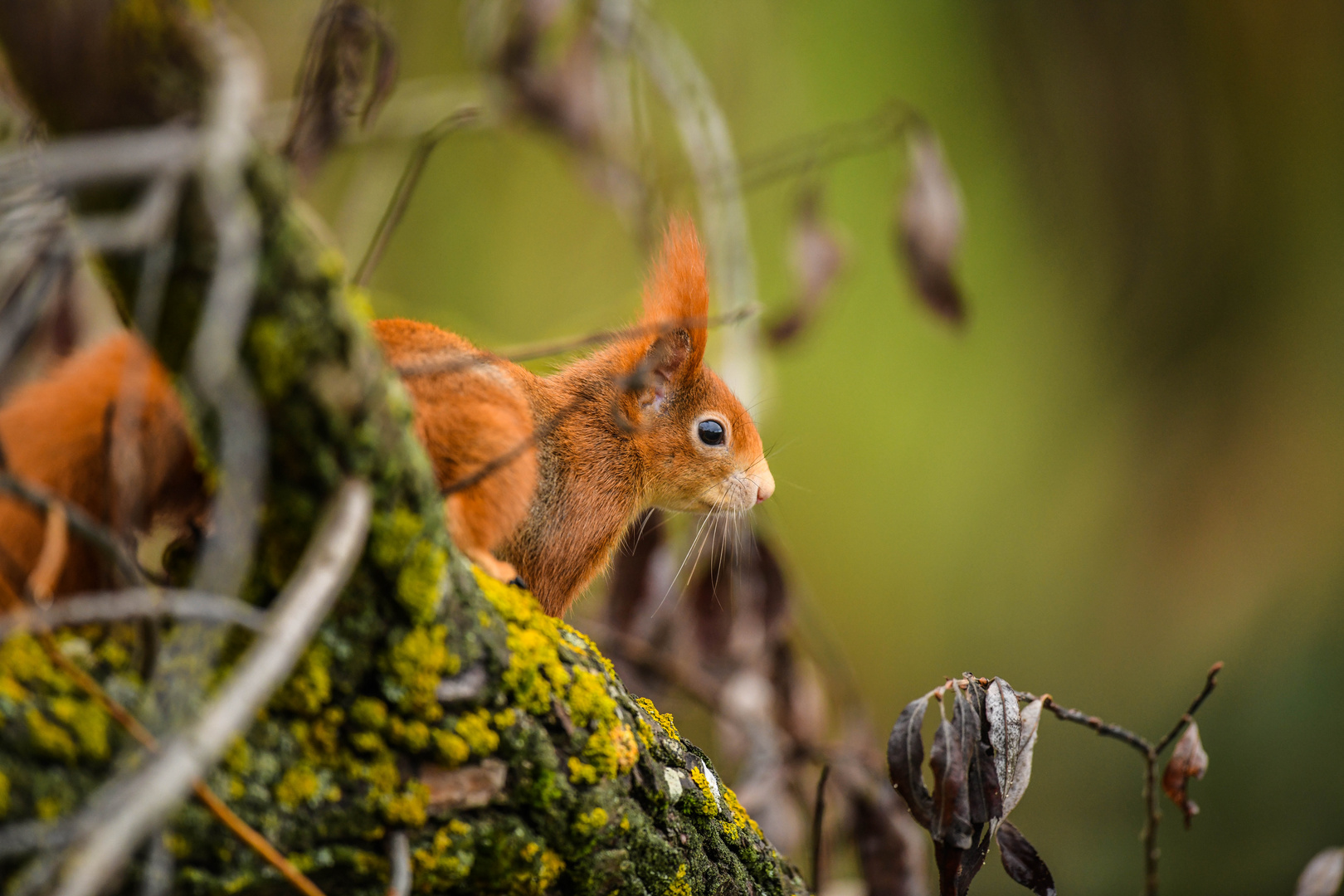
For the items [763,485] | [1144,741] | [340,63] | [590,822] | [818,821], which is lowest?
[818,821]

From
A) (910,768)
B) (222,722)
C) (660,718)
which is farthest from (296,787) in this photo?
(910,768)

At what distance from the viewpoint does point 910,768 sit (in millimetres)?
1114

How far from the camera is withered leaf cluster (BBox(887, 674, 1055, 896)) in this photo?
1103 millimetres

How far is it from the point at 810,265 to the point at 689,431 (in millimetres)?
765

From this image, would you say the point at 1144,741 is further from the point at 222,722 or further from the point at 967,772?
the point at 222,722

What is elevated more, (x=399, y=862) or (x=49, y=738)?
(x=49, y=738)

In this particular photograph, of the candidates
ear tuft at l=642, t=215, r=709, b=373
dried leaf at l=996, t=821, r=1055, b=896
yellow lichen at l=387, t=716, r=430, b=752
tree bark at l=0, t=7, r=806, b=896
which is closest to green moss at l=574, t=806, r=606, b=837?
tree bark at l=0, t=7, r=806, b=896

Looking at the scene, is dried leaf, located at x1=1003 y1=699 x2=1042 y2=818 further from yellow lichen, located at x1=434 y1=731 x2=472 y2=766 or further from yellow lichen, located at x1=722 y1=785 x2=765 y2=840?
yellow lichen, located at x1=434 y1=731 x2=472 y2=766

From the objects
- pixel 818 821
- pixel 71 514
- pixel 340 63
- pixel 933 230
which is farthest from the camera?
pixel 933 230

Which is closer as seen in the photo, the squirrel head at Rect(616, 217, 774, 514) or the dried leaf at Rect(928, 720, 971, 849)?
the dried leaf at Rect(928, 720, 971, 849)

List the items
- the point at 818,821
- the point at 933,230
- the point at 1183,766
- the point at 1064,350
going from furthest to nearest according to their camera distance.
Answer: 1. the point at 1064,350
2. the point at 933,230
3. the point at 818,821
4. the point at 1183,766

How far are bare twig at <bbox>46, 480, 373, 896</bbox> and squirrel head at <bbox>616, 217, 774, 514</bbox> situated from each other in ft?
3.57

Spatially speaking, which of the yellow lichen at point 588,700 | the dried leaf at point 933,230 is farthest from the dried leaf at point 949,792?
the dried leaf at point 933,230

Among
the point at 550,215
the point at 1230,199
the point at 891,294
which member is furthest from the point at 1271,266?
the point at 550,215
